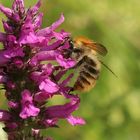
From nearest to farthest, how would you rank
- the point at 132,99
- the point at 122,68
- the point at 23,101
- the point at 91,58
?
1. the point at 23,101
2. the point at 91,58
3. the point at 132,99
4. the point at 122,68

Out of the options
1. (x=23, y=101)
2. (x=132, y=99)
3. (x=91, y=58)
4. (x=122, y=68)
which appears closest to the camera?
(x=23, y=101)

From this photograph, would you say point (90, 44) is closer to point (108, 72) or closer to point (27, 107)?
point (27, 107)

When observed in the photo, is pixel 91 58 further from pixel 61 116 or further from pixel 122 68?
pixel 122 68

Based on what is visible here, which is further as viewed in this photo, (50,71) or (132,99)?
(132,99)

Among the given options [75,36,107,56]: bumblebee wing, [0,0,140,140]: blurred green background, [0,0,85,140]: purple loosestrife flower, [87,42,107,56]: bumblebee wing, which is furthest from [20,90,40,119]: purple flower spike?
[0,0,140,140]: blurred green background

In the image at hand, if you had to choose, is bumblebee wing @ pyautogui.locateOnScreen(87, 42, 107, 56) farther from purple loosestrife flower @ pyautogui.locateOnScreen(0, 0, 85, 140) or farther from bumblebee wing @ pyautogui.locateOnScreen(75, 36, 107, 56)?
purple loosestrife flower @ pyautogui.locateOnScreen(0, 0, 85, 140)

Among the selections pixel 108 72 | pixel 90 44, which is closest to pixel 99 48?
pixel 90 44

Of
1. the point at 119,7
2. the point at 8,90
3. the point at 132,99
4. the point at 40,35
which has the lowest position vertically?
the point at 132,99

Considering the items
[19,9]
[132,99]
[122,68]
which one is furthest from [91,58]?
[122,68]

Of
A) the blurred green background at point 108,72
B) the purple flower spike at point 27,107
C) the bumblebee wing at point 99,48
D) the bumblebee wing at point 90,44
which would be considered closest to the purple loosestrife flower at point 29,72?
the purple flower spike at point 27,107
